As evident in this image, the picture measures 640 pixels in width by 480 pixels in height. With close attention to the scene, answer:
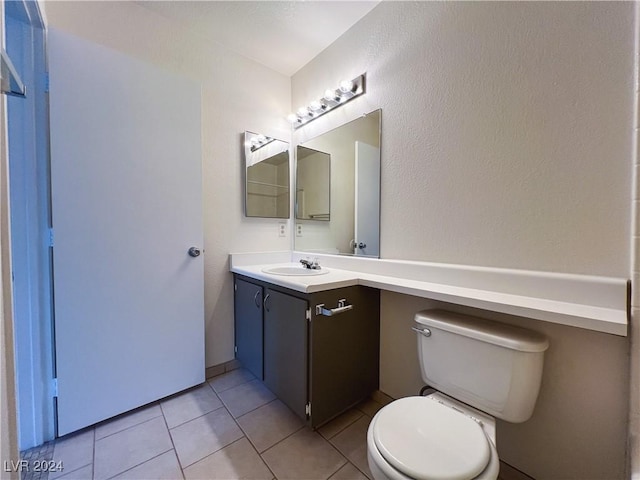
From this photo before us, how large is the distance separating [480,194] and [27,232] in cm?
220

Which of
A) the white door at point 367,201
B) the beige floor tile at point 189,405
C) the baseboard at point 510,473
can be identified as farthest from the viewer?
the white door at point 367,201

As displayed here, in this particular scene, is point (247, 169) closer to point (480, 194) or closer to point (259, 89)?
point (259, 89)

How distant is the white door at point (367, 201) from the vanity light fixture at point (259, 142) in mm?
826

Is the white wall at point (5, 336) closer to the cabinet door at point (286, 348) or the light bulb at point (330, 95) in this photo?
the cabinet door at point (286, 348)

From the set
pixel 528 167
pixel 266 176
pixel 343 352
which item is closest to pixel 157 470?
pixel 343 352

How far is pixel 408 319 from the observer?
1.49 metres

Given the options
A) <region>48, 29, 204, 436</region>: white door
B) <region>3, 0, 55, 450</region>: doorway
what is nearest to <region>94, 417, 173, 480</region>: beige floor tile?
<region>48, 29, 204, 436</region>: white door

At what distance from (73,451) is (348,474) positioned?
1.35m

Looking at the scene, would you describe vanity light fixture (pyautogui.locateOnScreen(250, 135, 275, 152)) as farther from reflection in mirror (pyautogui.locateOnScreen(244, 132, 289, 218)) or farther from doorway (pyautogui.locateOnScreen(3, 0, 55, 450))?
doorway (pyautogui.locateOnScreen(3, 0, 55, 450))

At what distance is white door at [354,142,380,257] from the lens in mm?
1649

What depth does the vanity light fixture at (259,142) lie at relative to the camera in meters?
2.09

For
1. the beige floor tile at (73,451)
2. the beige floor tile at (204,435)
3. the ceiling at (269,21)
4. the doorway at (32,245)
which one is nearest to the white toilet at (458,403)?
the beige floor tile at (204,435)

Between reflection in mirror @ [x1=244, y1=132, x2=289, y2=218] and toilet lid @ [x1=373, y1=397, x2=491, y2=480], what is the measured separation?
5.45 feet

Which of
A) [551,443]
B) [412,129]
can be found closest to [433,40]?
[412,129]
